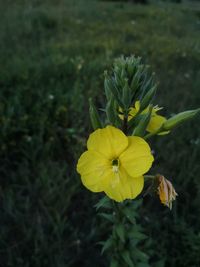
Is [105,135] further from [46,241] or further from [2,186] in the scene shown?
[2,186]

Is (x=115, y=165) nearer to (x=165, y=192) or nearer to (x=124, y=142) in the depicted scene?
(x=124, y=142)

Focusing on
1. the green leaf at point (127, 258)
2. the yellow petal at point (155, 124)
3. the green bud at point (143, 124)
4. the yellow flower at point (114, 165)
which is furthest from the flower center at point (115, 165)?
the green leaf at point (127, 258)

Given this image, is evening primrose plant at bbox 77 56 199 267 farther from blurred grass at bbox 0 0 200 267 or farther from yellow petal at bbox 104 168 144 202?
blurred grass at bbox 0 0 200 267

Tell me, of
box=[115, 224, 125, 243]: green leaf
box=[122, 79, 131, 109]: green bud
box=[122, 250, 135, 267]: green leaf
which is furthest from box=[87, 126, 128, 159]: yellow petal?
box=[122, 250, 135, 267]: green leaf

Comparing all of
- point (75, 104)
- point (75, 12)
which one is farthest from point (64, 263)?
point (75, 12)

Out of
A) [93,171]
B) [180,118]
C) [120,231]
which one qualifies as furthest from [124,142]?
[120,231]

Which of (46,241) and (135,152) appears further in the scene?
(46,241)
